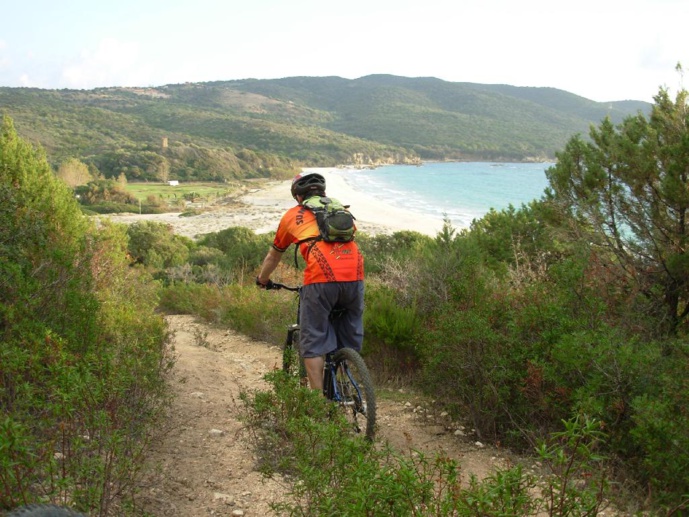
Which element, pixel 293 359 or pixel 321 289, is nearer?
pixel 321 289

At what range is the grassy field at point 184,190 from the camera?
6124cm

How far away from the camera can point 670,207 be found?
6371mm

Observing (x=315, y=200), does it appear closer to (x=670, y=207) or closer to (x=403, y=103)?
(x=670, y=207)

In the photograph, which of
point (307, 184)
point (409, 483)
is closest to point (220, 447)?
point (307, 184)

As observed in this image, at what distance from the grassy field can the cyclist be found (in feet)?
178

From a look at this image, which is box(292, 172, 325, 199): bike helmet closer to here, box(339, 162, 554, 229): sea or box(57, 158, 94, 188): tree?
box(339, 162, 554, 229): sea

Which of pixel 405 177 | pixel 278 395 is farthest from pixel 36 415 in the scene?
pixel 405 177

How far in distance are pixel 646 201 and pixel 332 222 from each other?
440 centimetres

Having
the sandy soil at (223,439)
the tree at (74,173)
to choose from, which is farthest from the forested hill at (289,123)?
the sandy soil at (223,439)

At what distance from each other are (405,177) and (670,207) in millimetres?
85696

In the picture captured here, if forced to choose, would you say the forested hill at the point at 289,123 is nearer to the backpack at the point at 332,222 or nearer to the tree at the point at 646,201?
the tree at the point at 646,201

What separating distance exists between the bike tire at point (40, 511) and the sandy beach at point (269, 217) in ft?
108

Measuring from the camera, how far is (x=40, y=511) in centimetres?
199

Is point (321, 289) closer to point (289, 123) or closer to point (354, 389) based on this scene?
point (354, 389)
